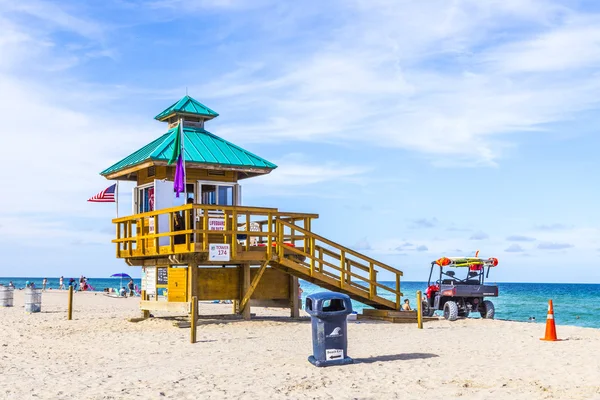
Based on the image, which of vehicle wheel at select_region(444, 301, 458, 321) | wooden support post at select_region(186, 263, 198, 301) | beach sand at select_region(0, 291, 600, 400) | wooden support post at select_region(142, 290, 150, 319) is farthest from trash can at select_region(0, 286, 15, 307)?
vehicle wheel at select_region(444, 301, 458, 321)

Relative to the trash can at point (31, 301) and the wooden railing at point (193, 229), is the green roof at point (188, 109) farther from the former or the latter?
the trash can at point (31, 301)

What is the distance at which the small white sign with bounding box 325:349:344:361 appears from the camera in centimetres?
1223

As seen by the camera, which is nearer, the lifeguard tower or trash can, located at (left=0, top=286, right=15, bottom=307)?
the lifeguard tower

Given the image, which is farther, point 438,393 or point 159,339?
point 159,339

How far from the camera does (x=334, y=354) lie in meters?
12.3

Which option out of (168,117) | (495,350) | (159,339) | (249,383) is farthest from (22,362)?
(168,117)

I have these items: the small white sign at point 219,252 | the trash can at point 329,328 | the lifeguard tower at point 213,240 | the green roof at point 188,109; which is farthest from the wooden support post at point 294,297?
the trash can at point 329,328

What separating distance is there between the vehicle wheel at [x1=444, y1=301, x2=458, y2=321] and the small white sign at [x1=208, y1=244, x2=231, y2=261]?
7.13m

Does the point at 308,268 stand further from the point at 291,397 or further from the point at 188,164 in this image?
the point at 291,397

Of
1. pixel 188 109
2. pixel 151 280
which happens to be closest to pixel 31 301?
pixel 151 280

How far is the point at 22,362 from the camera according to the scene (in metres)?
13.5

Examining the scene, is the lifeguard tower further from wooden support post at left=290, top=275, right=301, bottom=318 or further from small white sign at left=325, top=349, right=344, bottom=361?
small white sign at left=325, top=349, right=344, bottom=361

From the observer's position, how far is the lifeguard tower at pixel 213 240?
19094 millimetres

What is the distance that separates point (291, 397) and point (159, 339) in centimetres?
727
